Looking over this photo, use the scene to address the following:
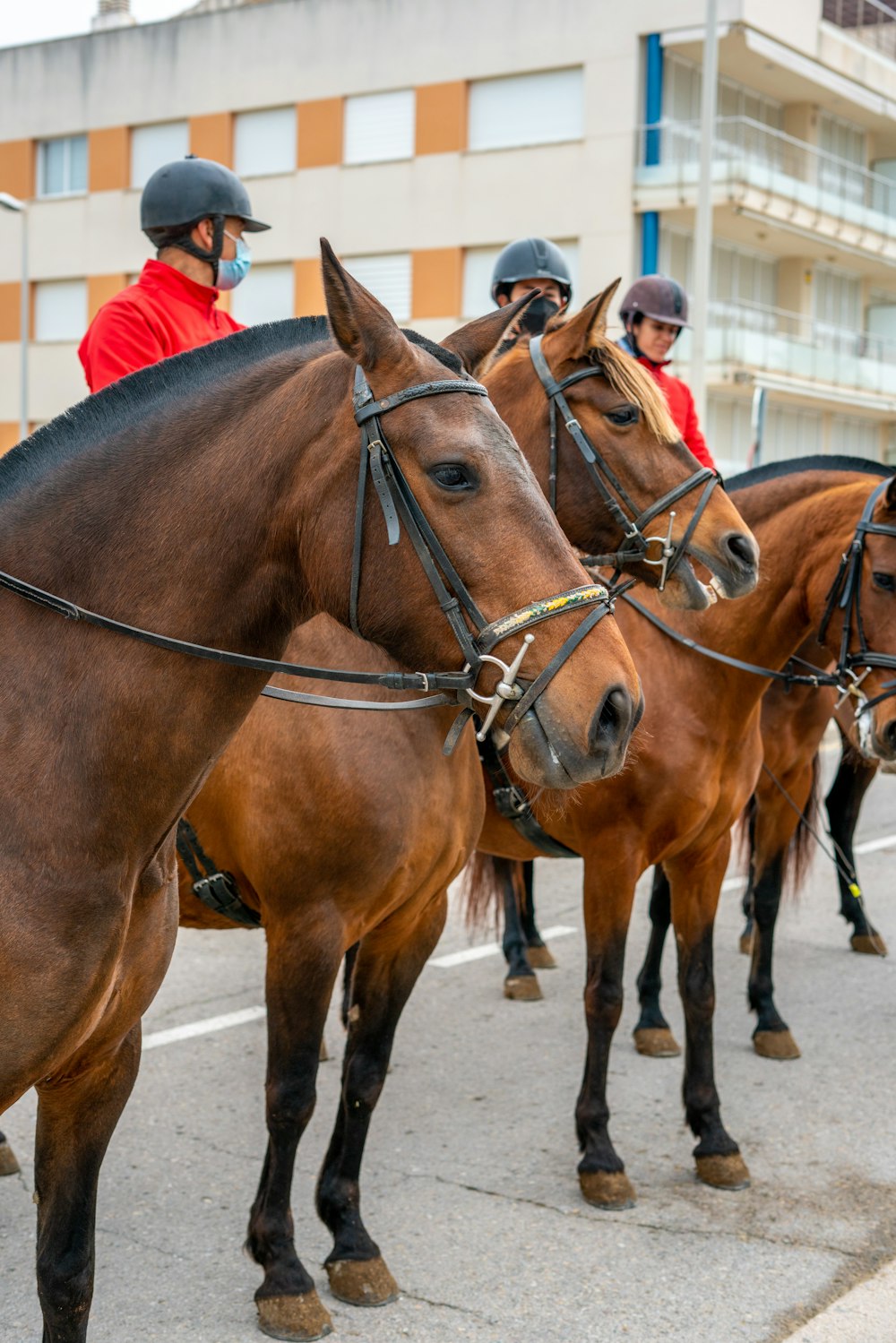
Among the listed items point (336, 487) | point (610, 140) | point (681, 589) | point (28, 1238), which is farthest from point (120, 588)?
point (610, 140)

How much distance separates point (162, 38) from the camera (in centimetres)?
3119

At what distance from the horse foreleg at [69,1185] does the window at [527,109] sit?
26.8 m

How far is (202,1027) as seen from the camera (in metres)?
5.91

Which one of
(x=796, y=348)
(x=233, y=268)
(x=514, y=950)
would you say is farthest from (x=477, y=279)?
(x=233, y=268)

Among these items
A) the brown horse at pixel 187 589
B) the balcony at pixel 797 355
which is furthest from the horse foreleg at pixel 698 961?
the balcony at pixel 797 355

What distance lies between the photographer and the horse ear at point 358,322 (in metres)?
2.32

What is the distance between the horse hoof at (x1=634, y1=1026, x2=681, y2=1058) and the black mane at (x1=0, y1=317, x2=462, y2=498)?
12.7 feet

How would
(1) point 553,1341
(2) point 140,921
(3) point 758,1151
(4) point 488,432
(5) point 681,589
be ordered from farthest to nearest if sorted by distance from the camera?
(3) point 758,1151, (5) point 681,589, (1) point 553,1341, (2) point 140,921, (4) point 488,432

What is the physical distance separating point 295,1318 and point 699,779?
79.9 inches

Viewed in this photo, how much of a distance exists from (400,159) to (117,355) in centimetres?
2666

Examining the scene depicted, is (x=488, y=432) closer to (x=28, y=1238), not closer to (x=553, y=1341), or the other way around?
(x=553, y=1341)

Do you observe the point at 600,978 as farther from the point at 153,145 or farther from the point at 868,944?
the point at 153,145

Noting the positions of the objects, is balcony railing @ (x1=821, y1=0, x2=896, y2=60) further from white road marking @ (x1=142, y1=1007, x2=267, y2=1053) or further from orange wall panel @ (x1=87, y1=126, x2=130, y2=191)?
white road marking @ (x1=142, y1=1007, x2=267, y2=1053)

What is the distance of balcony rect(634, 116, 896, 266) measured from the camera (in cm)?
2647
